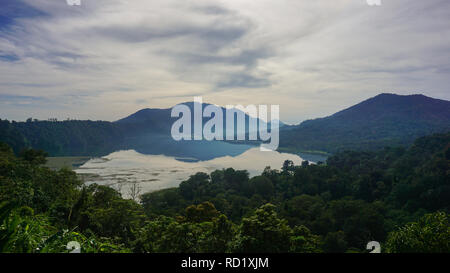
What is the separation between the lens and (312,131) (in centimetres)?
8944

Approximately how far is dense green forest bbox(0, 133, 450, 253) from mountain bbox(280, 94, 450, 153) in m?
35.3

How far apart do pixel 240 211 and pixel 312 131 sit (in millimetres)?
78038

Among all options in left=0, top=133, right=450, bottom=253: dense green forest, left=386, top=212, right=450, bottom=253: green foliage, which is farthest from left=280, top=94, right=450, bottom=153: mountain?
left=386, top=212, right=450, bottom=253: green foliage

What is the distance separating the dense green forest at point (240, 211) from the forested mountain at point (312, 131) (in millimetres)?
22710

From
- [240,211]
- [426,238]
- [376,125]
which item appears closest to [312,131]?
[376,125]

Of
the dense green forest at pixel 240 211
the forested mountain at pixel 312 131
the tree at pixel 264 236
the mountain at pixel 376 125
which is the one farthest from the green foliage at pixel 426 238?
the mountain at pixel 376 125

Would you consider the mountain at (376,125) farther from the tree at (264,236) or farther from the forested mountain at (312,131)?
the tree at (264,236)

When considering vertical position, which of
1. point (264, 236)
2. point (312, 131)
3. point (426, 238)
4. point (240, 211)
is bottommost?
point (240, 211)

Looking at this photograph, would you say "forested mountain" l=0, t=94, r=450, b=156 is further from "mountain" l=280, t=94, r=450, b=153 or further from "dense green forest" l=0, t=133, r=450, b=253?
"dense green forest" l=0, t=133, r=450, b=253

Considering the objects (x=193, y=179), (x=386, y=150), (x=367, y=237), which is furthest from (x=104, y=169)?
(x=386, y=150)

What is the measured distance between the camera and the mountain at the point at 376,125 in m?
72.0

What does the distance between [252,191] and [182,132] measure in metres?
56.3

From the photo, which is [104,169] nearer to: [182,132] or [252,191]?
[252,191]

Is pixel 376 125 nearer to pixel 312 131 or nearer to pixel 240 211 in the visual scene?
pixel 312 131
